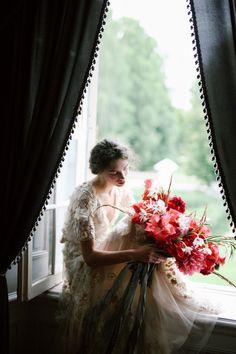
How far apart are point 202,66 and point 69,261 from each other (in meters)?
1.19

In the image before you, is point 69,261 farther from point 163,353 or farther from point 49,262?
point 163,353

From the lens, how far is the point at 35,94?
181 cm

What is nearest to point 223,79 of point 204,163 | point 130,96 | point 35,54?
point 35,54

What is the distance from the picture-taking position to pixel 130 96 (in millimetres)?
7504

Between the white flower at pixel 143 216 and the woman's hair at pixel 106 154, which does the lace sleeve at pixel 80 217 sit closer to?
the woman's hair at pixel 106 154

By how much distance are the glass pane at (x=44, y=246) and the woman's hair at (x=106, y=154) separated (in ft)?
1.42

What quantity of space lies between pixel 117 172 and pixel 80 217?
0.98 ft

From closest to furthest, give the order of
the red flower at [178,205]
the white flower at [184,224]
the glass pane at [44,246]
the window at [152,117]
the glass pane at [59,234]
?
the white flower at [184,224]
the red flower at [178,205]
the glass pane at [44,246]
the glass pane at [59,234]
the window at [152,117]

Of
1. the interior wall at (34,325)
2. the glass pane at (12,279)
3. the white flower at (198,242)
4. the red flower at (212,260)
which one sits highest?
the white flower at (198,242)

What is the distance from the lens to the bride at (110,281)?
5.35ft

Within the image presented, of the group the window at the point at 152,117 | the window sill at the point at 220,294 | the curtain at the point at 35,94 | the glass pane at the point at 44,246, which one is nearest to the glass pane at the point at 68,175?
the glass pane at the point at 44,246

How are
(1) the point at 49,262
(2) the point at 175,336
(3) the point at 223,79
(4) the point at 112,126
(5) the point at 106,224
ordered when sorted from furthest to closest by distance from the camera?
(4) the point at 112,126
(1) the point at 49,262
(5) the point at 106,224
(2) the point at 175,336
(3) the point at 223,79

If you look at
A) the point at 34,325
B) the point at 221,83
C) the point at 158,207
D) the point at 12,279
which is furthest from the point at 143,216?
the point at 34,325

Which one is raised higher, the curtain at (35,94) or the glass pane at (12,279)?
the curtain at (35,94)
